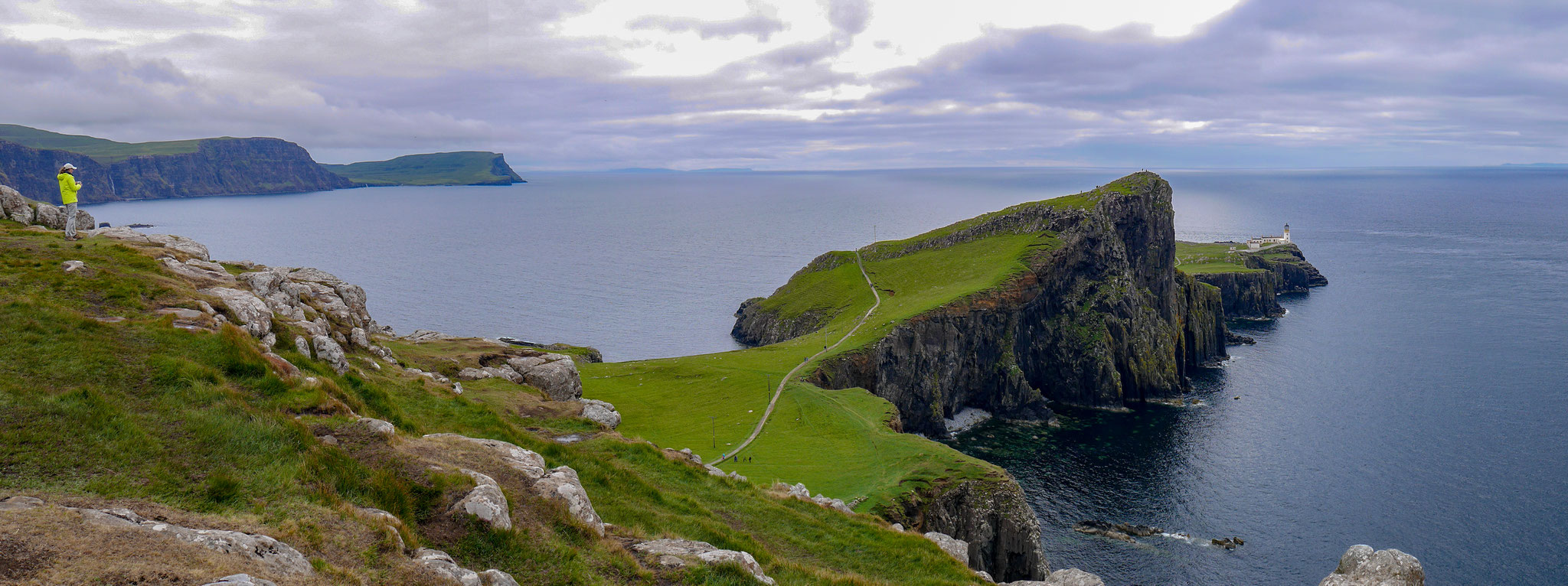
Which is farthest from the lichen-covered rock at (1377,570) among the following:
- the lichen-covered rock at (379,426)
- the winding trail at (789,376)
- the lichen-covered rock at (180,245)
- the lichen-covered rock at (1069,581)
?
the lichen-covered rock at (180,245)

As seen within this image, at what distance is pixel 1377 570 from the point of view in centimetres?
2848

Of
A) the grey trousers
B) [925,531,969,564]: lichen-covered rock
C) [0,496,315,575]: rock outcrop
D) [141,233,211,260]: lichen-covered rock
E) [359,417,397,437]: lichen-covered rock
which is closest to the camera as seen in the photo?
[0,496,315,575]: rock outcrop

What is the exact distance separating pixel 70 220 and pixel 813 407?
57824 mm

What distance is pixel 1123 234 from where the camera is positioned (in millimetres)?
141750

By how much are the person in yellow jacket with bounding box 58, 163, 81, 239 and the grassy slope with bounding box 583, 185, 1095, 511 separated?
40.4m

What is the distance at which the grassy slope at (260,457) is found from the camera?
16.7 meters

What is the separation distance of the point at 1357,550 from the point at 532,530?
1244 inches

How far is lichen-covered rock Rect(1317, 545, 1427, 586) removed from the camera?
92.3ft

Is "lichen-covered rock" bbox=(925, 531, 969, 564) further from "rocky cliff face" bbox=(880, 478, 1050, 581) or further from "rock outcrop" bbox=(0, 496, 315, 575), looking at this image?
"rock outcrop" bbox=(0, 496, 315, 575)

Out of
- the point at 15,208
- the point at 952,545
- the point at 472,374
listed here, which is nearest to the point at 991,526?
the point at 952,545

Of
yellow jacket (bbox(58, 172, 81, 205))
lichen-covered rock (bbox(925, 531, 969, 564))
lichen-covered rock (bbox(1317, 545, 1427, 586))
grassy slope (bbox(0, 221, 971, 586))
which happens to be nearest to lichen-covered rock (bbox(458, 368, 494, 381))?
grassy slope (bbox(0, 221, 971, 586))

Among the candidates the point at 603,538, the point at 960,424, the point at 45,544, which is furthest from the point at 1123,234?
the point at 45,544

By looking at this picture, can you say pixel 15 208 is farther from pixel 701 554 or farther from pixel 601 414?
pixel 701 554

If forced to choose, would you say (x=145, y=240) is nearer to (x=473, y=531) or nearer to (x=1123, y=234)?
(x=473, y=531)
